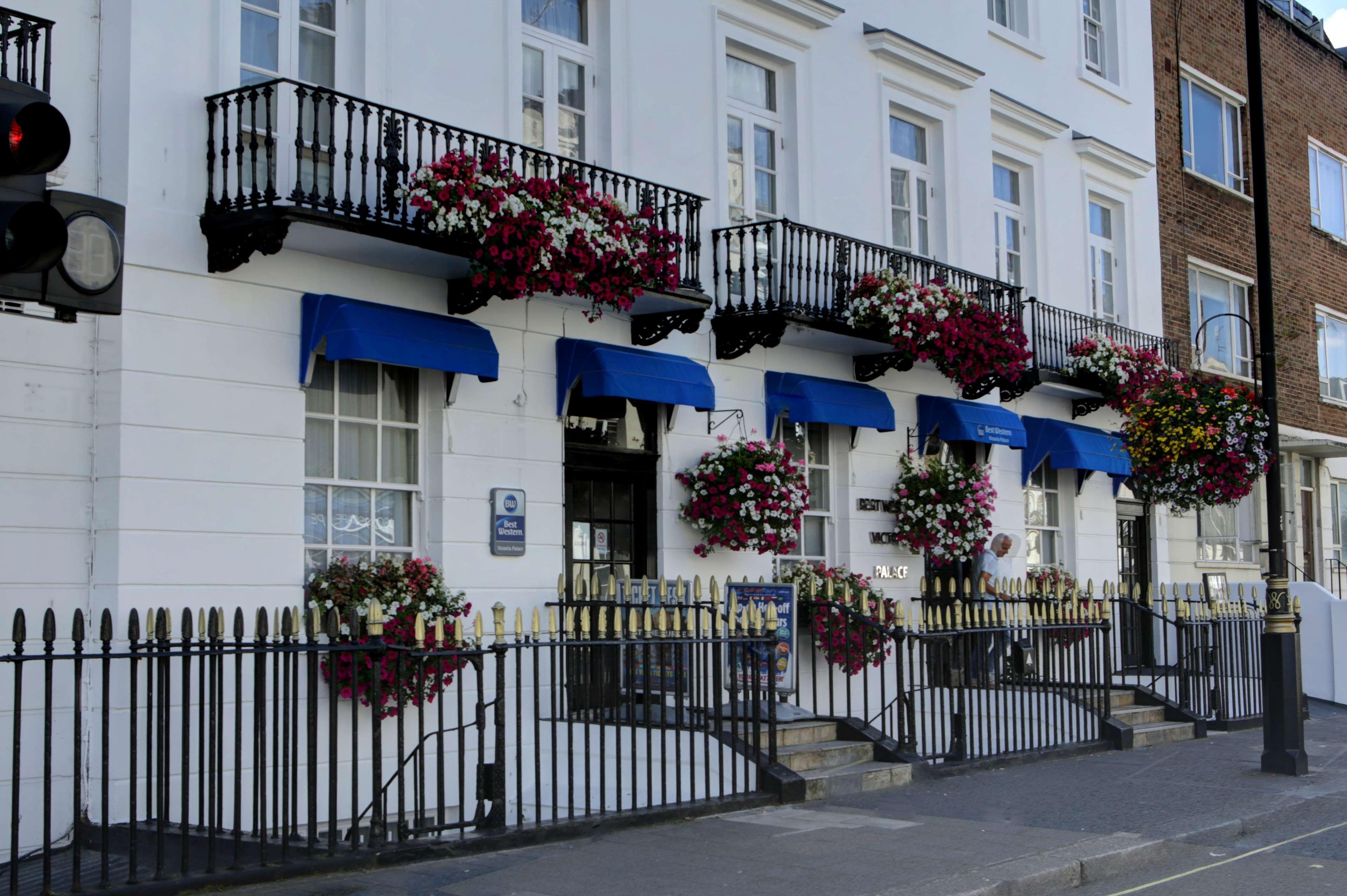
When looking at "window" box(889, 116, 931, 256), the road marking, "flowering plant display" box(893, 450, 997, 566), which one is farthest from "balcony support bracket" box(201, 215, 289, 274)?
"window" box(889, 116, 931, 256)

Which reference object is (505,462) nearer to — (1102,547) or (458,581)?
(458,581)

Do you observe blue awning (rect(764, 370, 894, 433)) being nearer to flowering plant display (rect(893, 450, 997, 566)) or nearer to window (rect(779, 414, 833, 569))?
window (rect(779, 414, 833, 569))

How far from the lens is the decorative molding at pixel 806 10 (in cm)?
1562

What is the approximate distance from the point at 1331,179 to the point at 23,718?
25.2 metres

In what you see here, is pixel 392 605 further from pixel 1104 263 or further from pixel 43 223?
pixel 1104 263

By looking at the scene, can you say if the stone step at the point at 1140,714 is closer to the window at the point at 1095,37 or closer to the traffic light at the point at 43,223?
the window at the point at 1095,37

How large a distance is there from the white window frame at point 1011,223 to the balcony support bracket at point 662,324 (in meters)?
6.78

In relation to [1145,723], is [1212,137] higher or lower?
higher

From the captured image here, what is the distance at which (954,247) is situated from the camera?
59.0 ft

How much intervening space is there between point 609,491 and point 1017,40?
975cm

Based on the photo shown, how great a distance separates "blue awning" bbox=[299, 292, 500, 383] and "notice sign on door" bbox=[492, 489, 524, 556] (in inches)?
42.6

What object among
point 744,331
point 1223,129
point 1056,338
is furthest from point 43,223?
point 1223,129

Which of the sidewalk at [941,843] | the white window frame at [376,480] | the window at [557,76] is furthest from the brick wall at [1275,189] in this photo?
the white window frame at [376,480]

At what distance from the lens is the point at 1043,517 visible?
19.8 metres
